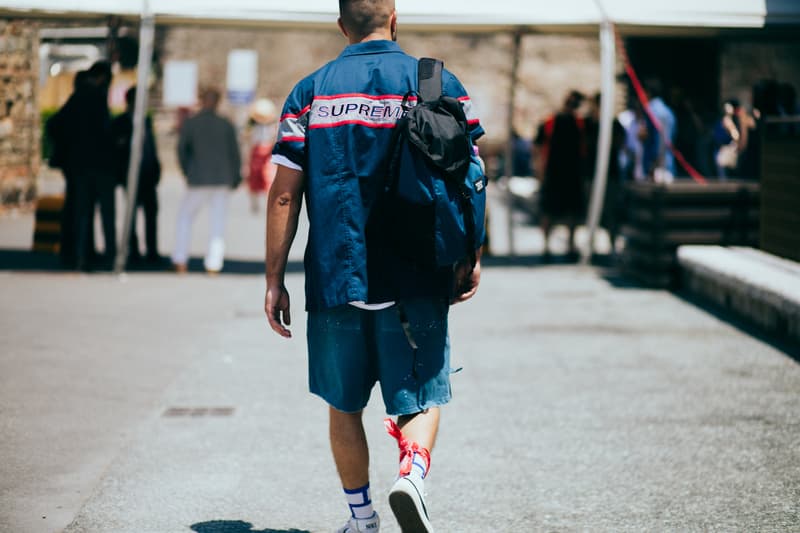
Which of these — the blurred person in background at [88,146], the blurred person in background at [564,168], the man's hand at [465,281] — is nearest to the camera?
the man's hand at [465,281]

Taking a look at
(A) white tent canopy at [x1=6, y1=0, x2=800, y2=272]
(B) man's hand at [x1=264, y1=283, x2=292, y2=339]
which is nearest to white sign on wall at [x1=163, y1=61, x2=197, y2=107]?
(A) white tent canopy at [x1=6, y1=0, x2=800, y2=272]

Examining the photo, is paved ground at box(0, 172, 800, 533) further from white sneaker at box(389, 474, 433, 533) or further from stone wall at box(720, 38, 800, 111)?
stone wall at box(720, 38, 800, 111)

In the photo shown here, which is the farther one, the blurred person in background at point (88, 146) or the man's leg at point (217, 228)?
the man's leg at point (217, 228)

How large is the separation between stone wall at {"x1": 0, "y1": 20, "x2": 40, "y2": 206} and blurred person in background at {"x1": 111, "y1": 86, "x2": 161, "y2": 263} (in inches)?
235

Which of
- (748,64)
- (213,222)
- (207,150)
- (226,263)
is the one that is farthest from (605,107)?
(748,64)

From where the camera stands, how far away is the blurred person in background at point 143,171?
13.2m

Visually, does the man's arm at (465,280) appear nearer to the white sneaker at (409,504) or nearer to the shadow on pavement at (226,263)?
the white sneaker at (409,504)

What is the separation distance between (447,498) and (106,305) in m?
6.10

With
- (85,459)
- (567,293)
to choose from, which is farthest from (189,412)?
(567,293)

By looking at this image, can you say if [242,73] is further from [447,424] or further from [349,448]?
[349,448]

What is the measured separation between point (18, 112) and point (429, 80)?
17012 mm

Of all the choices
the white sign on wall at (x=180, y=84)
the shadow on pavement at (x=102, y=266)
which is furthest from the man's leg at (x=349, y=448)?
the white sign on wall at (x=180, y=84)

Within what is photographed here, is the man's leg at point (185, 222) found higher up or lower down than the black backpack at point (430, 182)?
lower down

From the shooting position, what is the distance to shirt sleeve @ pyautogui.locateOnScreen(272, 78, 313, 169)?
3.92m
